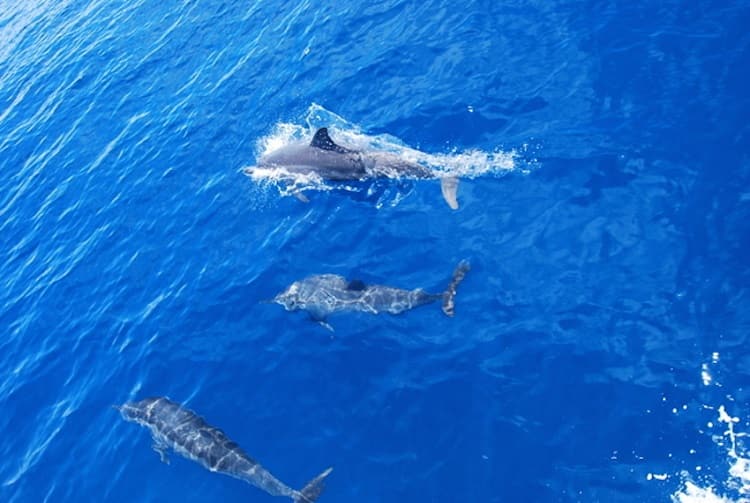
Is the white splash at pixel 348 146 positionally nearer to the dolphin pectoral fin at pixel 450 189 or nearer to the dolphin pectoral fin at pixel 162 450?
the dolphin pectoral fin at pixel 450 189

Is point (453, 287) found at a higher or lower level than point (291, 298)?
higher

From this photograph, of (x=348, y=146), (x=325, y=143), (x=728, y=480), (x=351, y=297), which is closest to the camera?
(x=728, y=480)

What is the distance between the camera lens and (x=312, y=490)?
13.4m

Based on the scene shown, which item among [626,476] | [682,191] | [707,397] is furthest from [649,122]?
[626,476]

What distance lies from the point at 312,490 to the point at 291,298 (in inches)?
226

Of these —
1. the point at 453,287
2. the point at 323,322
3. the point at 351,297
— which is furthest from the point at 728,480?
the point at 323,322

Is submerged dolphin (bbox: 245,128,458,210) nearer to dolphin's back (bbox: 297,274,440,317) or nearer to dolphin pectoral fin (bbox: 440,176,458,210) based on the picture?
dolphin pectoral fin (bbox: 440,176,458,210)

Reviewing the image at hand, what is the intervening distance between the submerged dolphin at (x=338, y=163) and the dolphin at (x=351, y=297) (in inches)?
159

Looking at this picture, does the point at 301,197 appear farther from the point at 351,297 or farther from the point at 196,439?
the point at 196,439

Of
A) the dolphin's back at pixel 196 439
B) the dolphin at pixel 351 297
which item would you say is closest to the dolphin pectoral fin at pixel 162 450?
the dolphin's back at pixel 196 439

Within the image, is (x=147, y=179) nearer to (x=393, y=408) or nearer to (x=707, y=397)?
(x=393, y=408)

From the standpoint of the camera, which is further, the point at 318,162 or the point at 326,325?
the point at 318,162

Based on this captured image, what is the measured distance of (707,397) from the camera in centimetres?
1238

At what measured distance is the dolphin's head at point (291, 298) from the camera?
17234 millimetres
